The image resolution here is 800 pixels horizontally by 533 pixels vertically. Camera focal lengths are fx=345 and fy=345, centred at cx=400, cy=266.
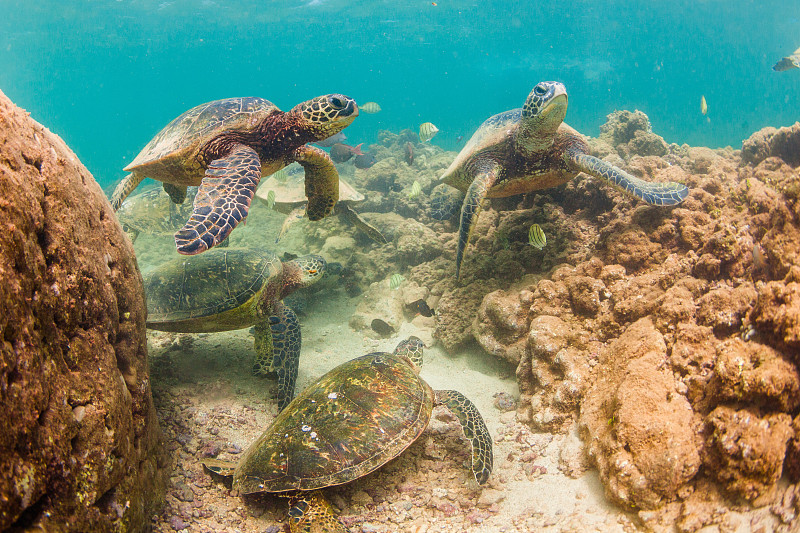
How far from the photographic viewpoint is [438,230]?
7746 millimetres

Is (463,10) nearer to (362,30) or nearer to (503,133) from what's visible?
(362,30)

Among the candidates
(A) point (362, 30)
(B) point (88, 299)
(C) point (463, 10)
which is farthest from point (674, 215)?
(A) point (362, 30)

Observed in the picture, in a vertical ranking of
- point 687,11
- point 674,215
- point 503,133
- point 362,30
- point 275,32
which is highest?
point 687,11

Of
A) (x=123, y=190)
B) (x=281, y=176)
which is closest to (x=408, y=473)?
(x=123, y=190)

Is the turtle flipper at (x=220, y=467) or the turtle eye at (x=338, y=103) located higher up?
the turtle eye at (x=338, y=103)

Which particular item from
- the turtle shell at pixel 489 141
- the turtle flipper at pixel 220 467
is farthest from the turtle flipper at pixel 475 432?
the turtle shell at pixel 489 141

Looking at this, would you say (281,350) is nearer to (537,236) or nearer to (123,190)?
(537,236)

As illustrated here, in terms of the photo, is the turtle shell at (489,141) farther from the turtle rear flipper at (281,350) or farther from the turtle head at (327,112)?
the turtle rear flipper at (281,350)

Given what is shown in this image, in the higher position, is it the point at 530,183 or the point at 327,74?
the point at 327,74

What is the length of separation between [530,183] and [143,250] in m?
11.3

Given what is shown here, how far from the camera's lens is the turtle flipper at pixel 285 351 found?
149 inches

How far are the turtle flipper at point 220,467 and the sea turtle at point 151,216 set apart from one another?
21.7ft

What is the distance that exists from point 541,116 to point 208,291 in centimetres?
457

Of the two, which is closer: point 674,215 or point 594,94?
point 674,215
